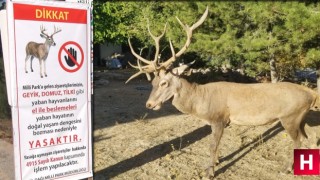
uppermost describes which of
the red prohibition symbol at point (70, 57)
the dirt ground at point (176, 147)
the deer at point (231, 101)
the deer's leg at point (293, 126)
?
the red prohibition symbol at point (70, 57)

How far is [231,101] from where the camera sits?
6.37 metres

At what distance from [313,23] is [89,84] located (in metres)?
3.93

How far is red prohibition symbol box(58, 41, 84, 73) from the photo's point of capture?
453 cm

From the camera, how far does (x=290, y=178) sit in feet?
19.7

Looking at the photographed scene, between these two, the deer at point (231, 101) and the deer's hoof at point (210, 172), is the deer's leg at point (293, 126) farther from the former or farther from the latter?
the deer's hoof at point (210, 172)

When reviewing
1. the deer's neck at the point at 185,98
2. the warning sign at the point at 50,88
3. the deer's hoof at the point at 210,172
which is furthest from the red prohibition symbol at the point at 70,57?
the deer's hoof at the point at 210,172

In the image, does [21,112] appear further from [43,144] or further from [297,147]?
[297,147]

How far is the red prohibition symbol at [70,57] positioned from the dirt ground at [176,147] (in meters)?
2.05

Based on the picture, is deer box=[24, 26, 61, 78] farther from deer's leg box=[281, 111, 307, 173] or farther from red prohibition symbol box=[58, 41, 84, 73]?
deer's leg box=[281, 111, 307, 173]

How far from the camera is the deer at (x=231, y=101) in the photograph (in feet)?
20.3

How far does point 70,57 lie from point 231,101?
2.80m

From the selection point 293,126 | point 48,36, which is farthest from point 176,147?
point 48,36

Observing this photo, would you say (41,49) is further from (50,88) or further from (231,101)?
(231,101)

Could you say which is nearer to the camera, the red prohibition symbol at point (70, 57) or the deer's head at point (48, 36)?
the deer's head at point (48, 36)
